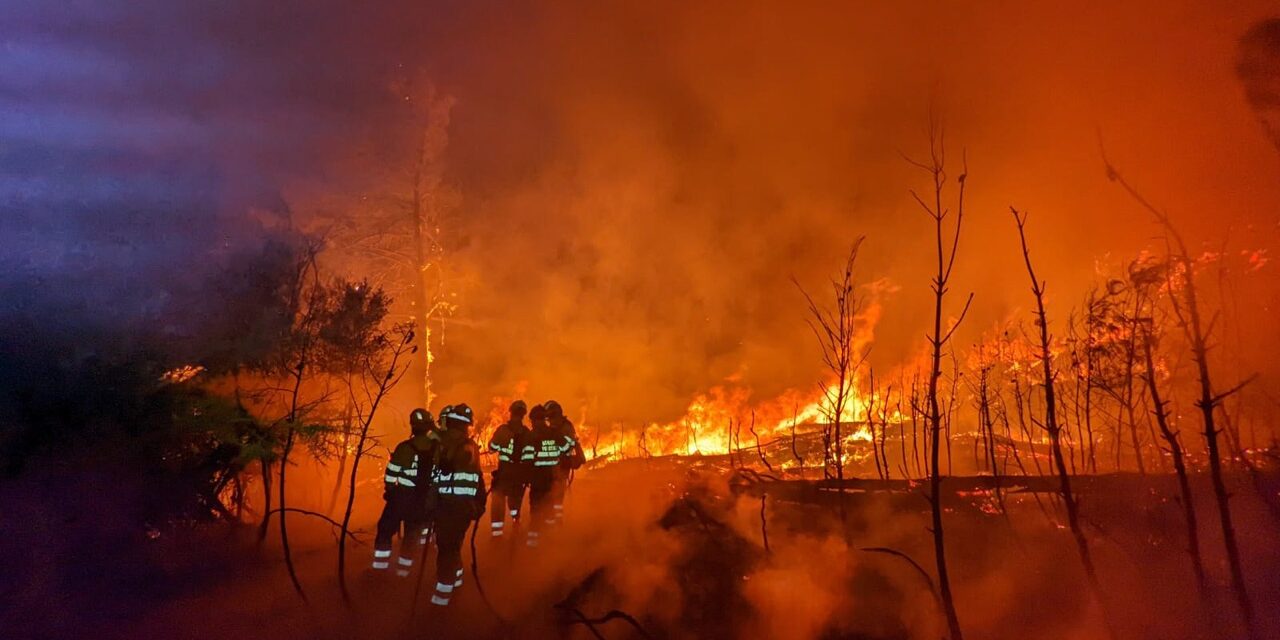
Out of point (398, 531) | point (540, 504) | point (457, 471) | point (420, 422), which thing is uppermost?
point (420, 422)

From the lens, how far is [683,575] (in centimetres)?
882

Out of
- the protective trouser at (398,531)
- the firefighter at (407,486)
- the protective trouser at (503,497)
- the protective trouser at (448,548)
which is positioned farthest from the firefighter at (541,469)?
the protective trouser at (448,548)

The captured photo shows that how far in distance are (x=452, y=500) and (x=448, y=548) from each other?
56 centimetres

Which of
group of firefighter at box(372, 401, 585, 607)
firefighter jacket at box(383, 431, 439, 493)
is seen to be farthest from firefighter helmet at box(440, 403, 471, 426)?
firefighter jacket at box(383, 431, 439, 493)

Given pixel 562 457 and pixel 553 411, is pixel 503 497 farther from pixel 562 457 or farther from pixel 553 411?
pixel 553 411

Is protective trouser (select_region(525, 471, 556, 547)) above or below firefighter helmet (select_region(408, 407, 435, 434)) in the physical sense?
below

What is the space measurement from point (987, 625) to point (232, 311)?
1263 centimetres

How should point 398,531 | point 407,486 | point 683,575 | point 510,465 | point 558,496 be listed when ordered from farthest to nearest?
1. point 558,496
2. point 510,465
3. point 683,575
4. point 398,531
5. point 407,486

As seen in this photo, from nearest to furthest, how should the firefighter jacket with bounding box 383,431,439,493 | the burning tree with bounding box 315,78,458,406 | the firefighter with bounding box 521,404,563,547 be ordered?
the firefighter jacket with bounding box 383,431,439,493 < the firefighter with bounding box 521,404,563,547 < the burning tree with bounding box 315,78,458,406

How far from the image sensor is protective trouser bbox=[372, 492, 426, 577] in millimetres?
8250

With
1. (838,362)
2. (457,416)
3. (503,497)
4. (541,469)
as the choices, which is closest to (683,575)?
(541,469)

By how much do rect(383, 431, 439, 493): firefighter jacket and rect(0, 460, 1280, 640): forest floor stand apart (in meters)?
1.42

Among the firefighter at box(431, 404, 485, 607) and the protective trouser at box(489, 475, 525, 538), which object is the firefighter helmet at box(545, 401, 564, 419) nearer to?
the protective trouser at box(489, 475, 525, 538)

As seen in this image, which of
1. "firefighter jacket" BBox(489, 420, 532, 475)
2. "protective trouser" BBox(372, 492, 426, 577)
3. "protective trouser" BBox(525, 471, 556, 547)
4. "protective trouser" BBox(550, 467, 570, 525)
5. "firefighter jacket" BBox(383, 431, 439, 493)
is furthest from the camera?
"protective trouser" BBox(550, 467, 570, 525)
